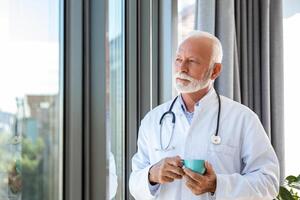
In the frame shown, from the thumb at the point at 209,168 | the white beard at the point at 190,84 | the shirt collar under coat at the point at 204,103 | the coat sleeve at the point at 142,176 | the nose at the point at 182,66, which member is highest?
the nose at the point at 182,66

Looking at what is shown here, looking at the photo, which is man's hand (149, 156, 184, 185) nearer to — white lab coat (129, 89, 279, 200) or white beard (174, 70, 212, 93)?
white lab coat (129, 89, 279, 200)

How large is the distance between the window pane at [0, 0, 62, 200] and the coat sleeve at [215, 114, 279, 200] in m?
0.77

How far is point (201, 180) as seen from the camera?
146 centimetres

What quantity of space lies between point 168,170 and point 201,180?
0.41 feet

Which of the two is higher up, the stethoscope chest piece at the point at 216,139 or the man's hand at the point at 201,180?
the stethoscope chest piece at the point at 216,139

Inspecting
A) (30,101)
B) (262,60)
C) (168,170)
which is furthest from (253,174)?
(262,60)

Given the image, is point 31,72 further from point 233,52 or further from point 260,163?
point 233,52

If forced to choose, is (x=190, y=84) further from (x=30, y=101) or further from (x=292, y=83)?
(x=292, y=83)

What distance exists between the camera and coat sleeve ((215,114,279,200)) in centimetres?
150

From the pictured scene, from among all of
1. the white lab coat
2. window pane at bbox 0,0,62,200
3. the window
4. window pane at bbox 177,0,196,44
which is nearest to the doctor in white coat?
the white lab coat

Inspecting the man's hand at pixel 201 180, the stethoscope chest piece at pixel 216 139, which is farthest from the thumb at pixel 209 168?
the stethoscope chest piece at pixel 216 139

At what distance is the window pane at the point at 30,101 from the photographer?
1.58 metres

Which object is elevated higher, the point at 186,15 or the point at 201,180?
the point at 186,15

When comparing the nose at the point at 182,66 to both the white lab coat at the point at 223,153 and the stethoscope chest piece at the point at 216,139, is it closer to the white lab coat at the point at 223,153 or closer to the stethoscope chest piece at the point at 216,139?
the white lab coat at the point at 223,153
